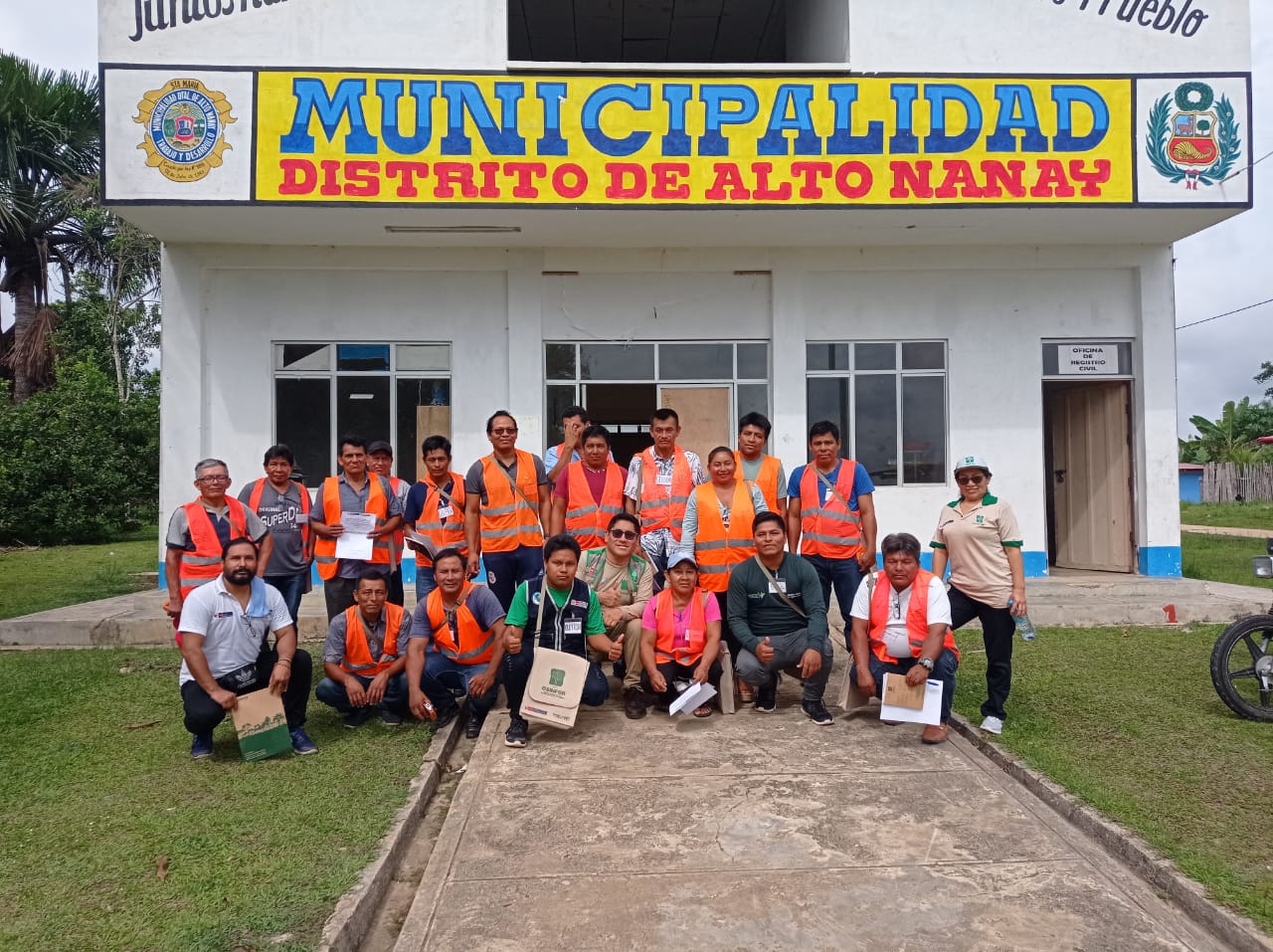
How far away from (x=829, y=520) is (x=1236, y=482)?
108 ft

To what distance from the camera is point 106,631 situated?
27.6 ft

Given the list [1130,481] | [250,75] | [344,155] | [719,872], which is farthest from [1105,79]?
[719,872]

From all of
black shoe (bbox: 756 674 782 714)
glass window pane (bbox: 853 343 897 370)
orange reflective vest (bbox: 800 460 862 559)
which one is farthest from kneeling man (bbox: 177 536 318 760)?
glass window pane (bbox: 853 343 897 370)

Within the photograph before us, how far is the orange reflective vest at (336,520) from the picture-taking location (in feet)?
20.8

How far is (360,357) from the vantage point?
38.0ft

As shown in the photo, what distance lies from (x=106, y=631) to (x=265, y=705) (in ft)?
14.9

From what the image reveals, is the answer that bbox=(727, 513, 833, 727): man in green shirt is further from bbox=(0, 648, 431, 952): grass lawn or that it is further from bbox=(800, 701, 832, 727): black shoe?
bbox=(0, 648, 431, 952): grass lawn

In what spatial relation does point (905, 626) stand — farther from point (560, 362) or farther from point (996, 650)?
point (560, 362)

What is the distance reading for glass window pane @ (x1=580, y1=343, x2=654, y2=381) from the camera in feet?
38.3

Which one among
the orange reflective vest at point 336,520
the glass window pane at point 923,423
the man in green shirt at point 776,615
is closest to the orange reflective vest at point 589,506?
the man in green shirt at point 776,615

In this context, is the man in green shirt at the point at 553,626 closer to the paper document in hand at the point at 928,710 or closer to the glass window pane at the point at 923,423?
the paper document in hand at the point at 928,710

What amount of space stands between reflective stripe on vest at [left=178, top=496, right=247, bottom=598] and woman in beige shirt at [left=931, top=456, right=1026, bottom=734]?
4.48 meters

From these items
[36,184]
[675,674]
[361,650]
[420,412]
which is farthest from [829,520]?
[36,184]

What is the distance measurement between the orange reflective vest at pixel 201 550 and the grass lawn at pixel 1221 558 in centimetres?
1066
